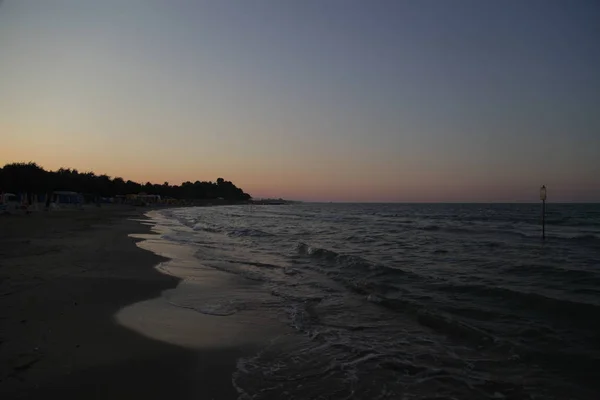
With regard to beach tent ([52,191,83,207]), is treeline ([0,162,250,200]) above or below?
above

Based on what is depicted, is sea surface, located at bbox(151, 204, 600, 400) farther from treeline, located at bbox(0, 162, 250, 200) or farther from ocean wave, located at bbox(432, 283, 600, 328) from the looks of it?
treeline, located at bbox(0, 162, 250, 200)

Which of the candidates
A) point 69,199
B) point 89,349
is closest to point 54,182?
point 69,199

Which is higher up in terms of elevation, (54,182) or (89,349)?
(54,182)

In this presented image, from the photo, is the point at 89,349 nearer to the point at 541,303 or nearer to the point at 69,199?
the point at 541,303

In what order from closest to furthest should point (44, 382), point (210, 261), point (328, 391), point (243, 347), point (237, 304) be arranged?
point (44, 382) → point (328, 391) → point (243, 347) → point (237, 304) → point (210, 261)

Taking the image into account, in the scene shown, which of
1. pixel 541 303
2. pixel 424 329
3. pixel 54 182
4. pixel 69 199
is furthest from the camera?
pixel 54 182

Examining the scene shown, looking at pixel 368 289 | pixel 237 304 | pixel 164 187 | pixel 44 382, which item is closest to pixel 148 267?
pixel 237 304

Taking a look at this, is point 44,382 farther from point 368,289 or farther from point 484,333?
point 368,289

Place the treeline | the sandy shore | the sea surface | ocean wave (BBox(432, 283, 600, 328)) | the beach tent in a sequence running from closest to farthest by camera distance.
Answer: the sandy shore < the sea surface < ocean wave (BBox(432, 283, 600, 328)) < the treeline < the beach tent

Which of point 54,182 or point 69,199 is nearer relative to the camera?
point 69,199

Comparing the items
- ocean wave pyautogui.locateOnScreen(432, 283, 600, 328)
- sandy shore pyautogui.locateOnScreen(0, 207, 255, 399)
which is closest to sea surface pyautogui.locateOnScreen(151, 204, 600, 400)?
ocean wave pyautogui.locateOnScreen(432, 283, 600, 328)

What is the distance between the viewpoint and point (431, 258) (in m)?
14.9

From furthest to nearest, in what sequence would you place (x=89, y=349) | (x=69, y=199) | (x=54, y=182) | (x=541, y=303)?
(x=54, y=182) < (x=69, y=199) < (x=541, y=303) < (x=89, y=349)

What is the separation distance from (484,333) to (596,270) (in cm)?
829
